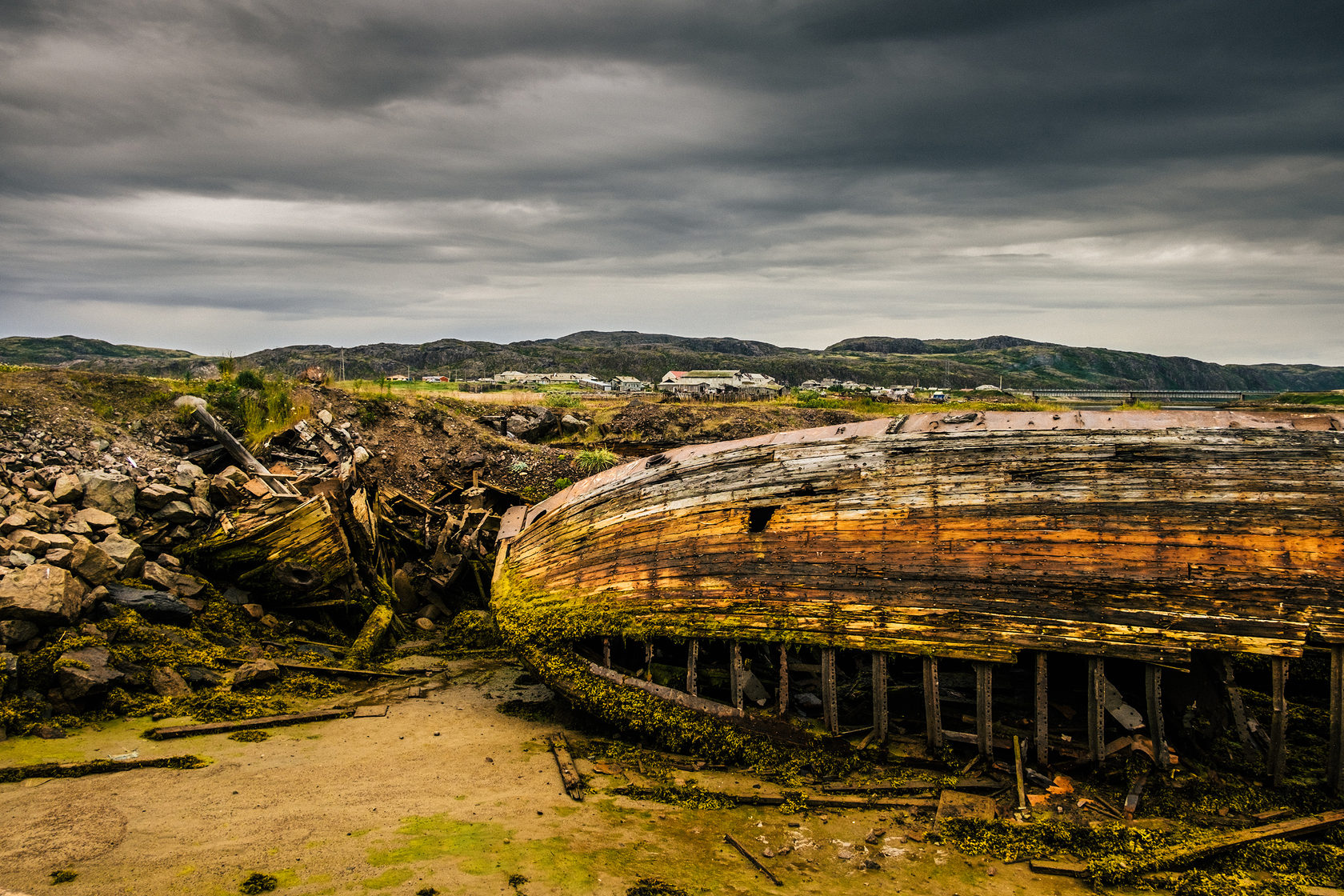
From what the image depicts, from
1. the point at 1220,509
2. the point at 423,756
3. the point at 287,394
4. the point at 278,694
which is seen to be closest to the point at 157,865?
the point at 423,756

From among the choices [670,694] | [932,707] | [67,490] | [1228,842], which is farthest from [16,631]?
[1228,842]

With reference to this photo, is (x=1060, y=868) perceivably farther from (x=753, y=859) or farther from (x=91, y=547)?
(x=91, y=547)

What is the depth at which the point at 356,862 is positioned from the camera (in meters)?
6.80

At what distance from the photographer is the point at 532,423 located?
37.7 m

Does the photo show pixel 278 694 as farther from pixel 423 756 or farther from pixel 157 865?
pixel 157 865

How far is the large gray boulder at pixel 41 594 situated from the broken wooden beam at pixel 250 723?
7.10 ft

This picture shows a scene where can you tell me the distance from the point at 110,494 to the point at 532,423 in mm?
24460

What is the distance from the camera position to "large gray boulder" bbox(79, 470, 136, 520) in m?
13.3

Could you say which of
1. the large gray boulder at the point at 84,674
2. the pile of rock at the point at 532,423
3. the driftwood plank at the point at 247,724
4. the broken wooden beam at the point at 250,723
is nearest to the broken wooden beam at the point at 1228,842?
the broken wooden beam at the point at 250,723

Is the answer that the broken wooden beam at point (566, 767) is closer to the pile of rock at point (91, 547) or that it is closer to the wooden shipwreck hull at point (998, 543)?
the wooden shipwreck hull at point (998, 543)

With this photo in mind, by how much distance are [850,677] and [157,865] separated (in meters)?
7.90

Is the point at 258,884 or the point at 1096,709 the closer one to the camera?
the point at 258,884

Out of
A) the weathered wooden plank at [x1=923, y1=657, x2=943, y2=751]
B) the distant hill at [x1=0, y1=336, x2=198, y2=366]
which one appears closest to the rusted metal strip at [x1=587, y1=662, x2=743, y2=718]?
the weathered wooden plank at [x1=923, y1=657, x2=943, y2=751]

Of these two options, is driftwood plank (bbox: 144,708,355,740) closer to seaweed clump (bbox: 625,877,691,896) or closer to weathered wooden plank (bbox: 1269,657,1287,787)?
seaweed clump (bbox: 625,877,691,896)
